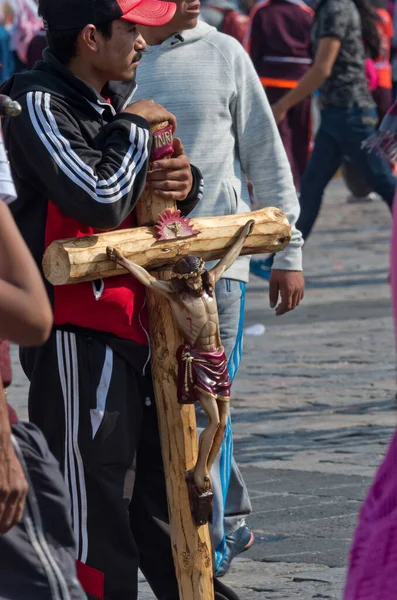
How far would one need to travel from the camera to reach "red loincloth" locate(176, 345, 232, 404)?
402 centimetres

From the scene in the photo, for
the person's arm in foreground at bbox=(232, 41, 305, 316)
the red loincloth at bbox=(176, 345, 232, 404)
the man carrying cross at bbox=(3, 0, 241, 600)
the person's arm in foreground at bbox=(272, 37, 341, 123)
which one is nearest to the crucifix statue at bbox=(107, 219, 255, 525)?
the red loincloth at bbox=(176, 345, 232, 404)

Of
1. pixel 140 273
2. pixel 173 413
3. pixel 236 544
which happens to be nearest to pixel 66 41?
pixel 140 273

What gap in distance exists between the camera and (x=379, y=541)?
2.77m

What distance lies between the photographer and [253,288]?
38.3 ft

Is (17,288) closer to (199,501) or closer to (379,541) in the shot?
(379,541)

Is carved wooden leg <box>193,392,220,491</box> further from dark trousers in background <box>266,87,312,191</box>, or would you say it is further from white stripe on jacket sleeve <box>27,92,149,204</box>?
dark trousers in background <box>266,87,312,191</box>

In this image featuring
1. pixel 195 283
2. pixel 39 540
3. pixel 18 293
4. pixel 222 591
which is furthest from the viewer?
pixel 222 591

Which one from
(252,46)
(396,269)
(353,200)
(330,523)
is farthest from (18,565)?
(353,200)

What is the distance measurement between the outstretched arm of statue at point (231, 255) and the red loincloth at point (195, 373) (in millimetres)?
221

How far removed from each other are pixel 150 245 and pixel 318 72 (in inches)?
260

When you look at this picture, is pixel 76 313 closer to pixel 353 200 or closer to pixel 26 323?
pixel 26 323

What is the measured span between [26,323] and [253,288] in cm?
903

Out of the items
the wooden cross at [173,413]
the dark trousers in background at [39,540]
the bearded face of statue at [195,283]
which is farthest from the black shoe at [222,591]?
the dark trousers in background at [39,540]

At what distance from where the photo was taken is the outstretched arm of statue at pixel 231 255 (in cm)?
Result: 414
